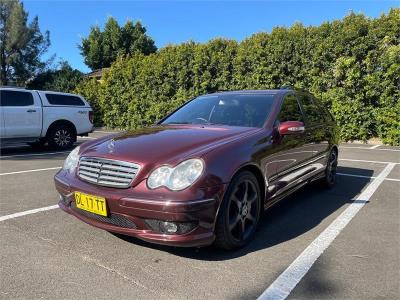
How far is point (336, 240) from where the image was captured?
403 cm

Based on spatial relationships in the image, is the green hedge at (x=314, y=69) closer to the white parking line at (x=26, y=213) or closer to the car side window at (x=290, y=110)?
the car side window at (x=290, y=110)

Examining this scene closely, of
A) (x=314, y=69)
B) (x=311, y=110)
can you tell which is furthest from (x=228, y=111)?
(x=314, y=69)

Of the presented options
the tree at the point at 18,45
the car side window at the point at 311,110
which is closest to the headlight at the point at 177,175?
the car side window at the point at 311,110

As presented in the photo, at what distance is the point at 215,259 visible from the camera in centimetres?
350

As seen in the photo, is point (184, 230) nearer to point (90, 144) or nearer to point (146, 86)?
point (90, 144)

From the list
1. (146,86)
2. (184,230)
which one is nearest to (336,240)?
(184,230)

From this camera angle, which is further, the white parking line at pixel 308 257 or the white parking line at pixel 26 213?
the white parking line at pixel 26 213

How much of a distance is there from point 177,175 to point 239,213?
797 mm

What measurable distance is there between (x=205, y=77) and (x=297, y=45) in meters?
3.93

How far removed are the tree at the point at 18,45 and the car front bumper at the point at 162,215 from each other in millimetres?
35145

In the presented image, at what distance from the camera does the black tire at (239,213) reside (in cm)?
344

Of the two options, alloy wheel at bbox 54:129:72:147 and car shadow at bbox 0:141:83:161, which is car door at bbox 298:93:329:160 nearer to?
car shadow at bbox 0:141:83:161

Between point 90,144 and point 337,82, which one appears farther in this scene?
point 337,82

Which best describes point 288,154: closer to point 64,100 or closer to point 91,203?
point 91,203
